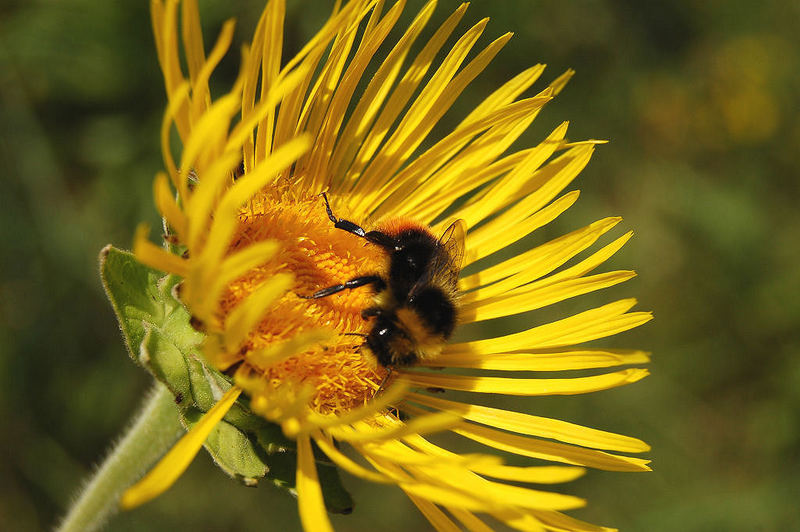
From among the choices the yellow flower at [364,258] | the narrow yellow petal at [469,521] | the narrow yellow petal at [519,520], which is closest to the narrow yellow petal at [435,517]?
the yellow flower at [364,258]

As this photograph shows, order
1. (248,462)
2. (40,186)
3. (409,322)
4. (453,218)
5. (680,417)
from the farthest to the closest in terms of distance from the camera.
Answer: (680,417)
(40,186)
(453,218)
(409,322)
(248,462)

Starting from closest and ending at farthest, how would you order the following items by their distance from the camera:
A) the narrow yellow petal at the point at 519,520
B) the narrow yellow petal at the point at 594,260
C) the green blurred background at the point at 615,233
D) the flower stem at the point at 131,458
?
the narrow yellow petal at the point at 519,520, the flower stem at the point at 131,458, the narrow yellow petal at the point at 594,260, the green blurred background at the point at 615,233

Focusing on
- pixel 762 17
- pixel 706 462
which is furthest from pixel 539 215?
pixel 762 17

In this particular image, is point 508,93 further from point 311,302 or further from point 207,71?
point 207,71

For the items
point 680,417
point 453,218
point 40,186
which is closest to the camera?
point 453,218

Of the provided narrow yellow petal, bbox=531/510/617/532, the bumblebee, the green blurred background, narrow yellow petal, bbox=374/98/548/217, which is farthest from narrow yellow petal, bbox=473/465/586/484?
the green blurred background

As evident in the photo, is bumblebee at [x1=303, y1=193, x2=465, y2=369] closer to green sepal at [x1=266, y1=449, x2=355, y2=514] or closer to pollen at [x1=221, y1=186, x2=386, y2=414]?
pollen at [x1=221, y1=186, x2=386, y2=414]

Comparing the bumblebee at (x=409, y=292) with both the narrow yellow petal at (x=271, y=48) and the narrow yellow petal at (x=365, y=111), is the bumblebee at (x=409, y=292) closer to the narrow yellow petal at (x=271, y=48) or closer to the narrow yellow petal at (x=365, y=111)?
the narrow yellow petal at (x=365, y=111)

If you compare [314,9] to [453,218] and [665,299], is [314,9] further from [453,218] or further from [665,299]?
[665,299]
